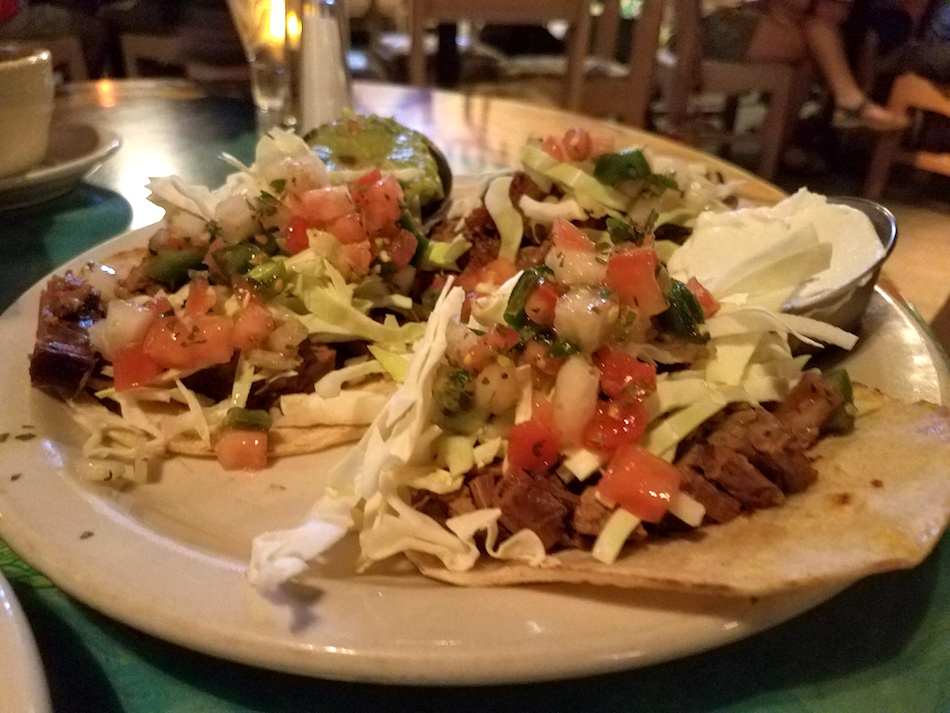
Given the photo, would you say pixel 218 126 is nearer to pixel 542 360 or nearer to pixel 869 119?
pixel 542 360

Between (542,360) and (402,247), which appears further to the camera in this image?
(402,247)

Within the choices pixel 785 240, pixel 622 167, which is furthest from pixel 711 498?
pixel 622 167

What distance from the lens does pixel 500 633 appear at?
3.54ft

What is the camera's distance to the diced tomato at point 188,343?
181 centimetres

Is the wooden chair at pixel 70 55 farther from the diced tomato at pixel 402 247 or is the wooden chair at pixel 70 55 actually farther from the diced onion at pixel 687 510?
the diced onion at pixel 687 510

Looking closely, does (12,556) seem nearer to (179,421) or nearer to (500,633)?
(179,421)

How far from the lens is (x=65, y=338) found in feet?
5.76

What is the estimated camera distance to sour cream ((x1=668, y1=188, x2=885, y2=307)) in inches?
74.3

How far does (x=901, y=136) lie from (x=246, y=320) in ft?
23.8

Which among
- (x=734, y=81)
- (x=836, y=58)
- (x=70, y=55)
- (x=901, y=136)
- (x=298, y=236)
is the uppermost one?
(x=298, y=236)

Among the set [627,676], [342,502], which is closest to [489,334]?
[342,502]

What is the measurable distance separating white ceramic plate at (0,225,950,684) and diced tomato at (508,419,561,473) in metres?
0.29

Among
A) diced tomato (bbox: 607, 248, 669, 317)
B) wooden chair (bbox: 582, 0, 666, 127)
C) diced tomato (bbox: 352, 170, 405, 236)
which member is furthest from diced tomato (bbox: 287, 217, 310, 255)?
wooden chair (bbox: 582, 0, 666, 127)

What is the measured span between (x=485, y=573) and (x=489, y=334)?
19.7 inches
